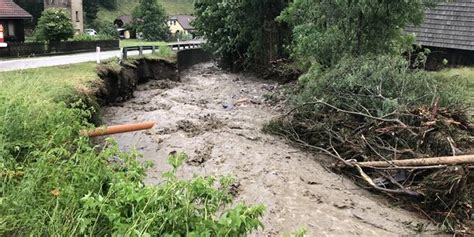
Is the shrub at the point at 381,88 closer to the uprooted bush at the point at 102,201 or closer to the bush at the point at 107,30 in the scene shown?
the uprooted bush at the point at 102,201

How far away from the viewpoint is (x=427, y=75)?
11.4m

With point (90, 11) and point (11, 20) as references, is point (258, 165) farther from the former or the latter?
point (90, 11)

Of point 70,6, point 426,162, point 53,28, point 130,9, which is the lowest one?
point 426,162

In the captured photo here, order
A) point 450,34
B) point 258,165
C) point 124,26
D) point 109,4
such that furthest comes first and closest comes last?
1. point 109,4
2. point 124,26
3. point 450,34
4. point 258,165

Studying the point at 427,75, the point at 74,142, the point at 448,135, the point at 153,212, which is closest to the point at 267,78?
the point at 427,75

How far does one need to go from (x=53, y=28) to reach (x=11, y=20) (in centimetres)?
283

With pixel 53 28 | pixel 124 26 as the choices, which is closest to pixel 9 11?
pixel 53 28

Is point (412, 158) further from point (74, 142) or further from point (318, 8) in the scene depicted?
point (318, 8)

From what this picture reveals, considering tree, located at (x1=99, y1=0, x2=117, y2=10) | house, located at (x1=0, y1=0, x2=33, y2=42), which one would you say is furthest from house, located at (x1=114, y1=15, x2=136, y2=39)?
house, located at (x1=0, y1=0, x2=33, y2=42)

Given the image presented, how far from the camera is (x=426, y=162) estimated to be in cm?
808

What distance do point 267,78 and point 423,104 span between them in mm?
14528

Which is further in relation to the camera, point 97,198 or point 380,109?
point 380,109

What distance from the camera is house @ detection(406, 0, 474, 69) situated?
69.8ft

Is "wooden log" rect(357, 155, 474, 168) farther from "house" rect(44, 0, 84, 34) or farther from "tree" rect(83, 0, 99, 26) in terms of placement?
"tree" rect(83, 0, 99, 26)
